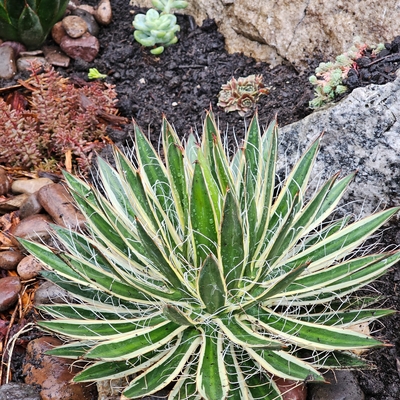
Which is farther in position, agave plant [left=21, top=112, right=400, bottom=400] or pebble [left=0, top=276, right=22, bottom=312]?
pebble [left=0, top=276, right=22, bottom=312]

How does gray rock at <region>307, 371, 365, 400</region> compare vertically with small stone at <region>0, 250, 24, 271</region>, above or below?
above

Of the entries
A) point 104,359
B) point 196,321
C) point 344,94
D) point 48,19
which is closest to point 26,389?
point 104,359

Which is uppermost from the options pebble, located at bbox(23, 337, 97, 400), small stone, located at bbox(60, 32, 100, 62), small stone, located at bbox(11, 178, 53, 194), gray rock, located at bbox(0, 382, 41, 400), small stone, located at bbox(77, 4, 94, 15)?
small stone, located at bbox(77, 4, 94, 15)

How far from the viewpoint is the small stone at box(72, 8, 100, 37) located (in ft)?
14.9

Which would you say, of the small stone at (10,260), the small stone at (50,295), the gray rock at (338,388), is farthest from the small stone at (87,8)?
the gray rock at (338,388)

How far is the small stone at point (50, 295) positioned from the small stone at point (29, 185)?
0.89 metres

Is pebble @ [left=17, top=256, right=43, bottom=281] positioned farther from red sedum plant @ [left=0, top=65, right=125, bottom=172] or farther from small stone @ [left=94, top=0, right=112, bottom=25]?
small stone @ [left=94, top=0, right=112, bottom=25]

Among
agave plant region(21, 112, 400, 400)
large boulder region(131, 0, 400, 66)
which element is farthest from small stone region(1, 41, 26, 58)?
agave plant region(21, 112, 400, 400)

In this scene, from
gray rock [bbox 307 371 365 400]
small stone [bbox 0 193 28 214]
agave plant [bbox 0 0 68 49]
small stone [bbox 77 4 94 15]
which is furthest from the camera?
small stone [bbox 77 4 94 15]

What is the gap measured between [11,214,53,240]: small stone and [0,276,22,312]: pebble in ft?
0.90

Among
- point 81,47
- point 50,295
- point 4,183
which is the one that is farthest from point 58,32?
point 50,295

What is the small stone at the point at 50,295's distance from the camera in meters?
2.65

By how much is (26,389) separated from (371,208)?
1817mm

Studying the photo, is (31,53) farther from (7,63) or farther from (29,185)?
(29,185)
